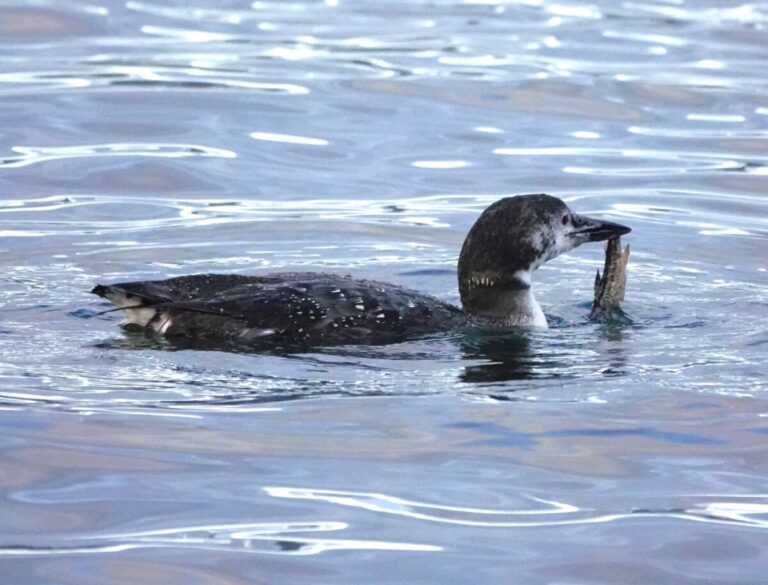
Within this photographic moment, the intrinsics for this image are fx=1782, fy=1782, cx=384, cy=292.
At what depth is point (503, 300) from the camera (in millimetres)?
8711

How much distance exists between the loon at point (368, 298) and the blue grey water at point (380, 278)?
0.54ft

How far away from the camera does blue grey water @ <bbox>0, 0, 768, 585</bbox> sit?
19.2ft

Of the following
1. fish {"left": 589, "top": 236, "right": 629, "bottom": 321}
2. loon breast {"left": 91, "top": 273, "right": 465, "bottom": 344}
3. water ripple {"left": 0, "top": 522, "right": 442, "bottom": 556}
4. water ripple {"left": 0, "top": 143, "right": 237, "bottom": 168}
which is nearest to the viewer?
water ripple {"left": 0, "top": 522, "right": 442, "bottom": 556}

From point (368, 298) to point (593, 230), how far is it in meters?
1.42

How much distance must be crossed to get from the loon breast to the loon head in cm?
47

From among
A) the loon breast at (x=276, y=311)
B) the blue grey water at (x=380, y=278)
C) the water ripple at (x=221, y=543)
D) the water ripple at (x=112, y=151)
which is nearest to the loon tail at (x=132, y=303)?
the loon breast at (x=276, y=311)

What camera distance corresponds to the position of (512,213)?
8.73m

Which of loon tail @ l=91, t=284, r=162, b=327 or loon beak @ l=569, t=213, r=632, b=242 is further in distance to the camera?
loon beak @ l=569, t=213, r=632, b=242

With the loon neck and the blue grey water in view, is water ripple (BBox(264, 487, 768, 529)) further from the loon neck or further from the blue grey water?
the loon neck

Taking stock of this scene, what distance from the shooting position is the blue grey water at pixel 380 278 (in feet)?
19.2

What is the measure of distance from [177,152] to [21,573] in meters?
8.03

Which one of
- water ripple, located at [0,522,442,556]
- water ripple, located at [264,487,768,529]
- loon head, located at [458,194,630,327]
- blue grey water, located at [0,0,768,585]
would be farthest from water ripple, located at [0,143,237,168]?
water ripple, located at [0,522,442,556]

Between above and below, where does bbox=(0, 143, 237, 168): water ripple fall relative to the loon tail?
above

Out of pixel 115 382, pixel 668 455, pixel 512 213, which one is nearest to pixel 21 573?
pixel 115 382
